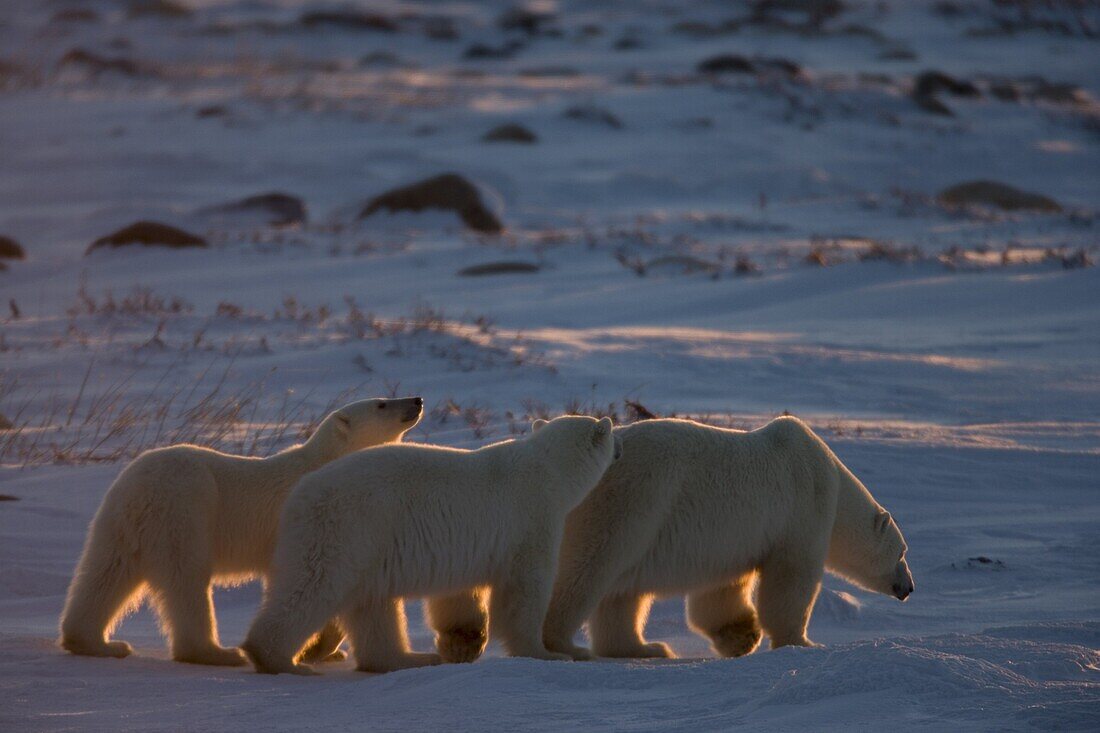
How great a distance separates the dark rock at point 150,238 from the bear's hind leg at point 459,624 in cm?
1319

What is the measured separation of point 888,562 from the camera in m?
5.85

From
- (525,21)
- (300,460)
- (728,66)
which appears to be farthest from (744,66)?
(300,460)

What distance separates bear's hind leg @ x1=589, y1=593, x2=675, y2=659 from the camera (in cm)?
556

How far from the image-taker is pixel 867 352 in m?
11.9

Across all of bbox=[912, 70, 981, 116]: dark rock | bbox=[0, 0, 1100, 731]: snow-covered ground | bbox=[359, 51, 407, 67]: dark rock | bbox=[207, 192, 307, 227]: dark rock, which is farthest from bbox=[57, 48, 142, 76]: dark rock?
bbox=[912, 70, 981, 116]: dark rock

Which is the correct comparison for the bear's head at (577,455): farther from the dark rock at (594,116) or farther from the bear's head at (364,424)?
the dark rock at (594,116)

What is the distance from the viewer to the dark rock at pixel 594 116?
2855 centimetres

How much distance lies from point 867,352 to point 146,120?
67.7 feet

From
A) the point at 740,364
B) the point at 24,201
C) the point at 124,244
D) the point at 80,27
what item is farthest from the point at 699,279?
the point at 80,27

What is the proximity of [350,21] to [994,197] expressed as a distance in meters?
33.2

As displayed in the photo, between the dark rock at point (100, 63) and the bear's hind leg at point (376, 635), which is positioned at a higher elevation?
the dark rock at point (100, 63)

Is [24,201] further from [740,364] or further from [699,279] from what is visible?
[740,364]

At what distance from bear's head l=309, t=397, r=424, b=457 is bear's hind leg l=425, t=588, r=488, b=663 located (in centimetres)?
70

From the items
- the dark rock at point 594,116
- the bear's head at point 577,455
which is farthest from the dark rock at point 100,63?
the bear's head at point 577,455
